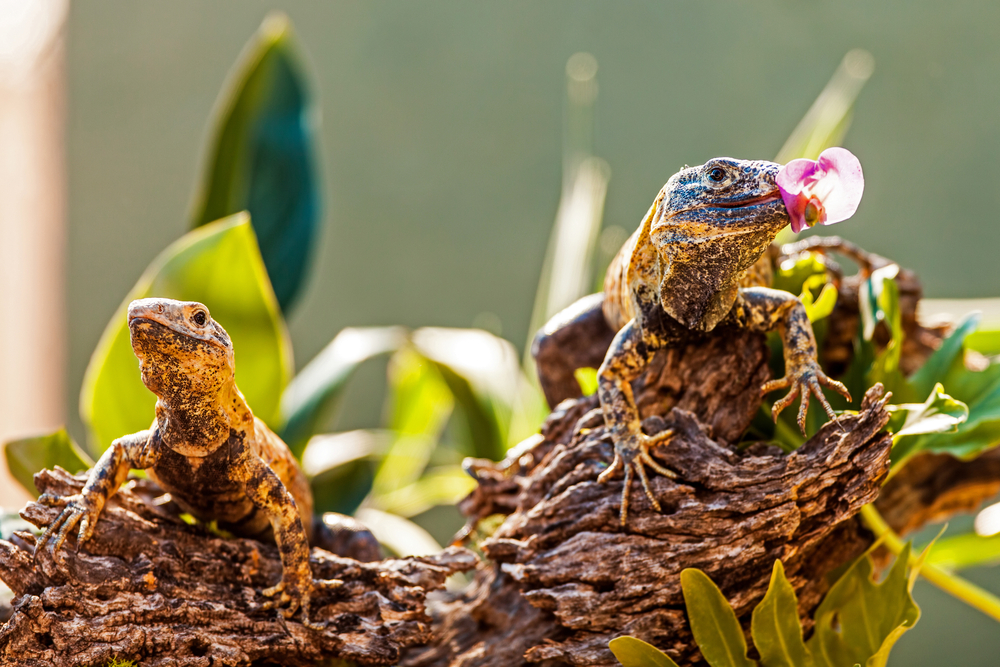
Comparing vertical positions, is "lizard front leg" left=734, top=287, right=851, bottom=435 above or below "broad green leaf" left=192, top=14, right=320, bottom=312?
below

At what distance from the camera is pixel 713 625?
103 cm

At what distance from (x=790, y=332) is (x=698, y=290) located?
7.0 inches

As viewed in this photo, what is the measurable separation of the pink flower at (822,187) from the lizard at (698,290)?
0.03 m

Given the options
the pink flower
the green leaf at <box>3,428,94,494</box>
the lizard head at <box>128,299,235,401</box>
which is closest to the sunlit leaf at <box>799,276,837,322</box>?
the pink flower

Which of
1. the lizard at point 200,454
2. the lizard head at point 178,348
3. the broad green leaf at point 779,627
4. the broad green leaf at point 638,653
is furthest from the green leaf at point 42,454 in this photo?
the broad green leaf at point 779,627

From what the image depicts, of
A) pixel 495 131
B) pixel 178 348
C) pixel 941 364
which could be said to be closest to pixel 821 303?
pixel 941 364

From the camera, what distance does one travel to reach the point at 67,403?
346 cm

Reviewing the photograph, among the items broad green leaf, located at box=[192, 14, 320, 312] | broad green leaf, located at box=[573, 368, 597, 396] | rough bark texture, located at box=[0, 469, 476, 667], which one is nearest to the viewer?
rough bark texture, located at box=[0, 469, 476, 667]

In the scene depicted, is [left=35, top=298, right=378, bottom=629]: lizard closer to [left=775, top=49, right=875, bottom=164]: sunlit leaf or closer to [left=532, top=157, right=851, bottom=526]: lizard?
[left=532, top=157, right=851, bottom=526]: lizard

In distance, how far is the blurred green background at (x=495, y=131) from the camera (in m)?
2.70

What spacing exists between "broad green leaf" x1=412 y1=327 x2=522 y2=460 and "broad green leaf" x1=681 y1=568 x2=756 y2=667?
104 centimetres

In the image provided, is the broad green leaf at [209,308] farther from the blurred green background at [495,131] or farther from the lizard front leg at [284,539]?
the blurred green background at [495,131]

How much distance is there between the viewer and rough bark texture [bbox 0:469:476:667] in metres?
0.96

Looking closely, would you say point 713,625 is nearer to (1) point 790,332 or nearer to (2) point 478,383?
(1) point 790,332
